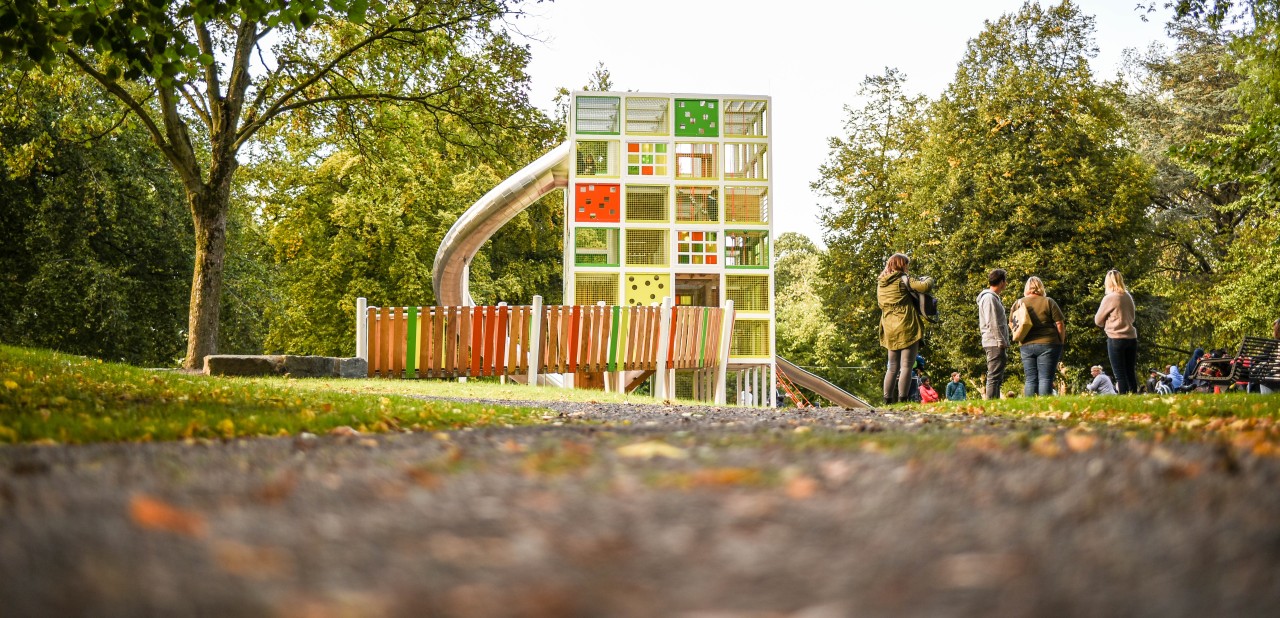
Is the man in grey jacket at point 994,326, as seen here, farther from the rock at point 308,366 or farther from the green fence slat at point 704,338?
the rock at point 308,366

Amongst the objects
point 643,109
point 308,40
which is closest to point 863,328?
point 643,109

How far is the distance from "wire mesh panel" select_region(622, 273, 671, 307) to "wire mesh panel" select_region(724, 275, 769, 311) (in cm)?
170

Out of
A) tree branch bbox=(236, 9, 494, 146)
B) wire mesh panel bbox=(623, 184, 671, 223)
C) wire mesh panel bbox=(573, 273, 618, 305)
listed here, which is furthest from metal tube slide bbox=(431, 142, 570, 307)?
tree branch bbox=(236, 9, 494, 146)

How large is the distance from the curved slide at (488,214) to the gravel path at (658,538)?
24483 millimetres

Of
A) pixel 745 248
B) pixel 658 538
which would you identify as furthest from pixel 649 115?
pixel 658 538

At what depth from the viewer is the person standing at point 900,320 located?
1307cm

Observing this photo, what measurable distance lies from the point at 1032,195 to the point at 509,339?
21.0 meters

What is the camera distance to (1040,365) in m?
13.4

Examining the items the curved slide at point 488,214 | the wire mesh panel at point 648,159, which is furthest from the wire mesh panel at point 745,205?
the curved slide at point 488,214

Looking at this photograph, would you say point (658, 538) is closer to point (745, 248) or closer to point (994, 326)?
point (994, 326)

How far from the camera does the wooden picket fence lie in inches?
736

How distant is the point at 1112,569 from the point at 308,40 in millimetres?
24265

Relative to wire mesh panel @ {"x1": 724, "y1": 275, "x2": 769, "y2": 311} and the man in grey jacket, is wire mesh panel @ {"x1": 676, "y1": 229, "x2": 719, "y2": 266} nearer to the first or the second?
wire mesh panel @ {"x1": 724, "y1": 275, "x2": 769, "y2": 311}

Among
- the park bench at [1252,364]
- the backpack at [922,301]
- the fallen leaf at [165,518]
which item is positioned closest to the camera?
the fallen leaf at [165,518]
